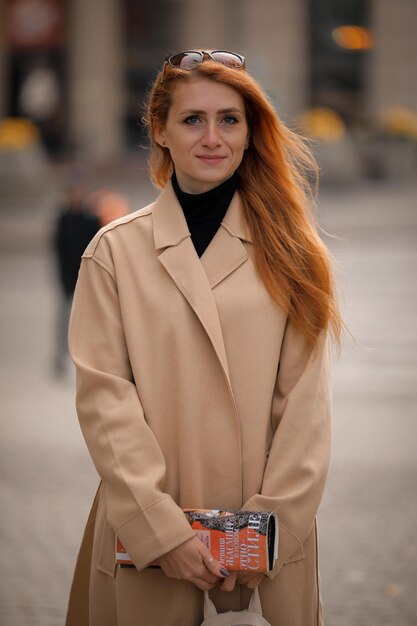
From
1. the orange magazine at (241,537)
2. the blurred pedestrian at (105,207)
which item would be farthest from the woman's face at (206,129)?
the blurred pedestrian at (105,207)

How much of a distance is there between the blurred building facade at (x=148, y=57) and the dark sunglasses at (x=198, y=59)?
33.4m

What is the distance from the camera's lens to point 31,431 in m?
8.94

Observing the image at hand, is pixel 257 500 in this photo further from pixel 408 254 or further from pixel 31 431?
pixel 408 254

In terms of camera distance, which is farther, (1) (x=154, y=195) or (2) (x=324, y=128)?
(2) (x=324, y=128)

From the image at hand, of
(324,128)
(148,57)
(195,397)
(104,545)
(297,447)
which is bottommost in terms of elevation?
(324,128)

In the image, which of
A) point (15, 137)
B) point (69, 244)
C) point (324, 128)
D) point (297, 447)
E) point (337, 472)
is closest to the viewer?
point (297, 447)

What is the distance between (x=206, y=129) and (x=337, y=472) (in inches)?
200

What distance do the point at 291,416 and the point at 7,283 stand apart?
15.5 metres

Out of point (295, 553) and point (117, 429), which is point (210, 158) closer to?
point (117, 429)

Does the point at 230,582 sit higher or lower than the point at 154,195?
higher

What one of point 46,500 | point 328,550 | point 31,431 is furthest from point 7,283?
point 328,550

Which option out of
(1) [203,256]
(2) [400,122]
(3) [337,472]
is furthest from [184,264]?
(2) [400,122]

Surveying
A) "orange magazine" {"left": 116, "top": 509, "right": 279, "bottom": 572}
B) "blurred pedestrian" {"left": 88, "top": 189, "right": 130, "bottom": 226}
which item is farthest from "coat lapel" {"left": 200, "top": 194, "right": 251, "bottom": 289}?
"blurred pedestrian" {"left": 88, "top": 189, "right": 130, "bottom": 226}

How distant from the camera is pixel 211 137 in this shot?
3.00 metres
